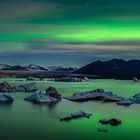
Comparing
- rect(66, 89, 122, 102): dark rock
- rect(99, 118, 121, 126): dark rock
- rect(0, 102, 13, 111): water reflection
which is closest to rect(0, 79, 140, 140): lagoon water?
rect(0, 102, 13, 111): water reflection

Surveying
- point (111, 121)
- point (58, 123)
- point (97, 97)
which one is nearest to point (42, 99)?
point (97, 97)

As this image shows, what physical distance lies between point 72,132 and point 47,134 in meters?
0.59

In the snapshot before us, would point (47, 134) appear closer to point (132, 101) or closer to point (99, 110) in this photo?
point (99, 110)

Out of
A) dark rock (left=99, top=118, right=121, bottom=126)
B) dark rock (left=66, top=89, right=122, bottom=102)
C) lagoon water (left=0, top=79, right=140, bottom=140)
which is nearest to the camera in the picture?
lagoon water (left=0, top=79, right=140, bottom=140)

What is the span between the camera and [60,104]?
1472 centimetres

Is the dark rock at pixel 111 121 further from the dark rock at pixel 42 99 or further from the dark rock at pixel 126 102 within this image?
the dark rock at pixel 42 99

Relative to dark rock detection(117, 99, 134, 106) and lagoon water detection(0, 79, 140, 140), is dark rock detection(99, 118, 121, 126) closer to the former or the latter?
lagoon water detection(0, 79, 140, 140)

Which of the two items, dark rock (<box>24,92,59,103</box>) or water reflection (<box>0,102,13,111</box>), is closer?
water reflection (<box>0,102,13,111</box>)

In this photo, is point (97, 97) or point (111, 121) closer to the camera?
point (111, 121)

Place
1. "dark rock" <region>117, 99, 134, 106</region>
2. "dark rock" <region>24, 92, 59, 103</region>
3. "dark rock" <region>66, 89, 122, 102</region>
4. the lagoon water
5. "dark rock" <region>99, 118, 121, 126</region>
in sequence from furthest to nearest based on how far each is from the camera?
"dark rock" <region>66, 89, 122, 102</region>, "dark rock" <region>24, 92, 59, 103</region>, "dark rock" <region>117, 99, 134, 106</region>, "dark rock" <region>99, 118, 121, 126</region>, the lagoon water

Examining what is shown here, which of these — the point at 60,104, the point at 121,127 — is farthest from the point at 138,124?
the point at 60,104

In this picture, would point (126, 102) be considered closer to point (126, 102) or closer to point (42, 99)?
point (126, 102)

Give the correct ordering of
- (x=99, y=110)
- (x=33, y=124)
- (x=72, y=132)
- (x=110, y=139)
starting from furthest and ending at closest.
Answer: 1. (x=99, y=110)
2. (x=33, y=124)
3. (x=72, y=132)
4. (x=110, y=139)

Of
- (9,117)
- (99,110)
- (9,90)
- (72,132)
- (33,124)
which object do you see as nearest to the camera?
(72,132)
